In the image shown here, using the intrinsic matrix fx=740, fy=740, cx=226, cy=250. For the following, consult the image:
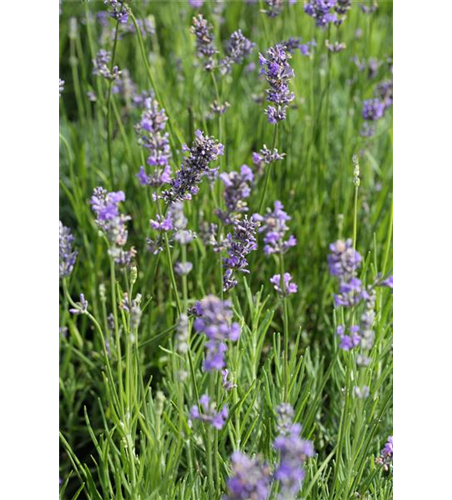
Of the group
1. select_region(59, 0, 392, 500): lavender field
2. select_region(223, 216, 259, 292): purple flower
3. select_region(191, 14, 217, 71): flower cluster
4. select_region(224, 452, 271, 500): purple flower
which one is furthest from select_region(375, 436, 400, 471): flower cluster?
select_region(191, 14, 217, 71): flower cluster

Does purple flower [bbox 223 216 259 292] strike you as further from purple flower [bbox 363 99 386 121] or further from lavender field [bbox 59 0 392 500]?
purple flower [bbox 363 99 386 121]

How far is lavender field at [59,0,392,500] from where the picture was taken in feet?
4.78

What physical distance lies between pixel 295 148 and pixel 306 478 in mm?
1741

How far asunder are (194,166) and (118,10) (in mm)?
592

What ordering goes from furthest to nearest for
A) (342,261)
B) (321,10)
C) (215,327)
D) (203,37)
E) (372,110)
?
1. (372,110)
2. (321,10)
3. (203,37)
4. (342,261)
5. (215,327)

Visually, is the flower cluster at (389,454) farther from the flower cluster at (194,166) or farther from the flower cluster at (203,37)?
the flower cluster at (203,37)

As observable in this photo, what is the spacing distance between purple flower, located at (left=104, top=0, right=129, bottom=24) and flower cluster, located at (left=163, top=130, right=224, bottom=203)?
500 mm

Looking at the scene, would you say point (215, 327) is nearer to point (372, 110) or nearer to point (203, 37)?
point (203, 37)

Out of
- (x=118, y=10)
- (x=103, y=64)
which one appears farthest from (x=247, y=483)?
(x=103, y=64)

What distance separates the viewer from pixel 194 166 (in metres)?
1.62

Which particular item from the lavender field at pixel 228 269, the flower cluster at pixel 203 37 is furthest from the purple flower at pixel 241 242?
the flower cluster at pixel 203 37

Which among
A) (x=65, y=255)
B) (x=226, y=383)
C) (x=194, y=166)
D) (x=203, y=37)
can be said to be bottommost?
(x=226, y=383)
